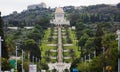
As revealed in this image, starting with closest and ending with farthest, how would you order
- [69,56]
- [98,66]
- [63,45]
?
[98,66], [69,56], [63,45]

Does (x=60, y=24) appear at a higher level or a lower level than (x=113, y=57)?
lower

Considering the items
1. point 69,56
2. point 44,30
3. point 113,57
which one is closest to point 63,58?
point 69,56

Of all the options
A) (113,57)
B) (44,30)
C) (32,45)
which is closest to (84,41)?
(32,45)

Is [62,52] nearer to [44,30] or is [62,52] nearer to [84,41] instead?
[84,41]

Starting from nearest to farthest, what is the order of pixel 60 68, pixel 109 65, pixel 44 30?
pixel 109 65
pixel 60 68
pixel 44 30

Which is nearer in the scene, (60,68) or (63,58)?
(60,68)

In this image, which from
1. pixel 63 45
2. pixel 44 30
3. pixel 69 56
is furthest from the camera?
pixel 44 30

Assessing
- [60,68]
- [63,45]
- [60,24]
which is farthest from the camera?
[60,24]

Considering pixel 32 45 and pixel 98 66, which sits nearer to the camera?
pixel 98 66

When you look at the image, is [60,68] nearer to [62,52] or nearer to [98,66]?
[62,52]
